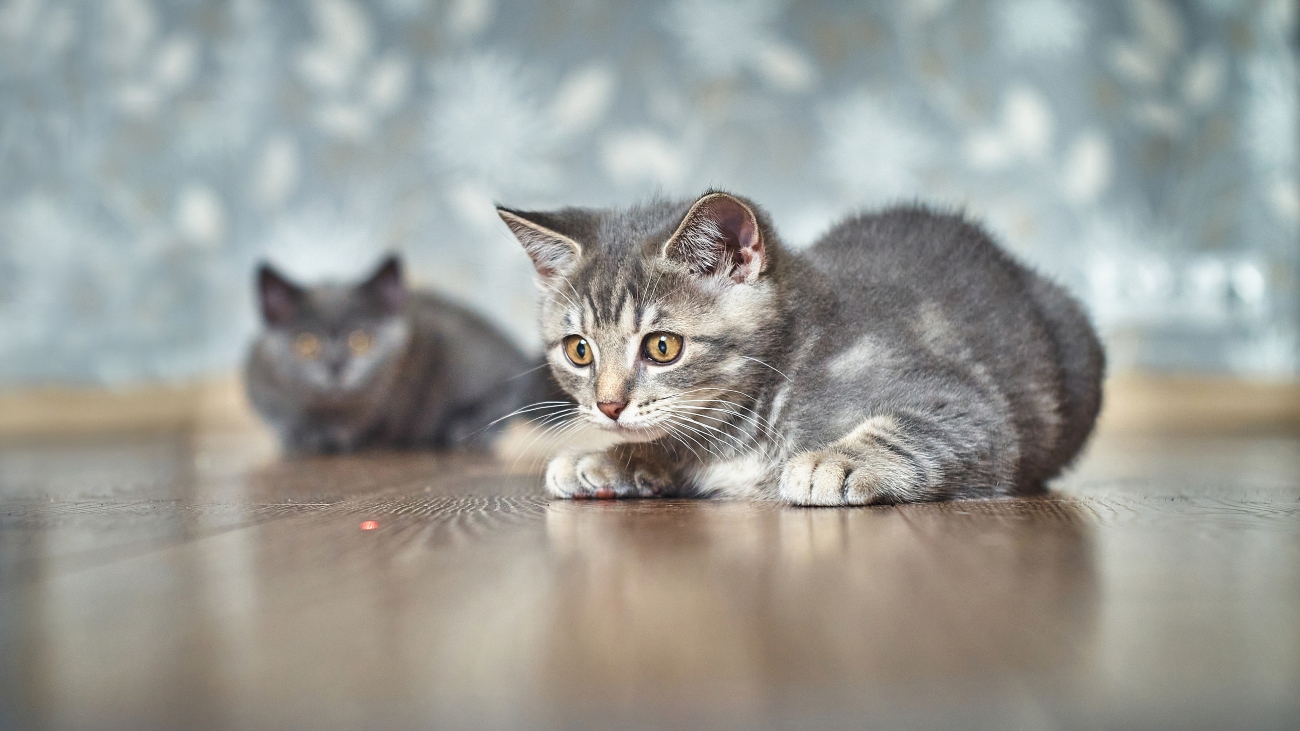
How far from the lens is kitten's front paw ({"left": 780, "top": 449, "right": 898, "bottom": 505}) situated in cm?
129

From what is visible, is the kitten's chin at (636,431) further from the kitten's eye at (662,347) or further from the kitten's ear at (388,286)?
the kitten's ear at (388,286)

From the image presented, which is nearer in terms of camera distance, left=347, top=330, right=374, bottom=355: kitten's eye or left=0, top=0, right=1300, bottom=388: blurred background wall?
left=347, top=330, right=374, bottom=355: kitten's eye

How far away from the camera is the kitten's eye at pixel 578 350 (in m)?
1.50

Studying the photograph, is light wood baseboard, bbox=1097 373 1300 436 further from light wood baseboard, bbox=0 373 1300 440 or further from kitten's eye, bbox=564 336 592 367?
kitten's eye, bbox=564 336 592 367

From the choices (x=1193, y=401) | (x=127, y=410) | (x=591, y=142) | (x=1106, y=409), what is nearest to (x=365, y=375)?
(x=591, y=142)

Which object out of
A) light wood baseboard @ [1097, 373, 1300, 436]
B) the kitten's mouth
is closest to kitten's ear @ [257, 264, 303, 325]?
the kitten's mouth

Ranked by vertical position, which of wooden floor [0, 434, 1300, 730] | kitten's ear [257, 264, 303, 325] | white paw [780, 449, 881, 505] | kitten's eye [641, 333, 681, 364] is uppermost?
kitten's ear [257, 264, 303, 325]

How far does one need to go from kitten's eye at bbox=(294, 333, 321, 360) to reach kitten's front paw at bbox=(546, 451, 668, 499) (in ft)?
5.57

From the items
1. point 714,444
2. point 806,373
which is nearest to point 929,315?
point 806,373

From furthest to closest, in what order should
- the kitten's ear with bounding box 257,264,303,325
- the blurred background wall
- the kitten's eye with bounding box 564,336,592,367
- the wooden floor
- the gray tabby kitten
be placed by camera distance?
the blurred background wall
the kitten's ear with bounding box 257,264,303,325
the kitten's eye with bounding box 564,336,592,367
the gray tabby kitten
the wooden floor

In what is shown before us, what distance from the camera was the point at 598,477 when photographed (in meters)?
1.48

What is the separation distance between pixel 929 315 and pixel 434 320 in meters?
1.98

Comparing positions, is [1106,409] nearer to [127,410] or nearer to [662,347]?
[662,347]

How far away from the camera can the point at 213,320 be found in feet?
12.8
